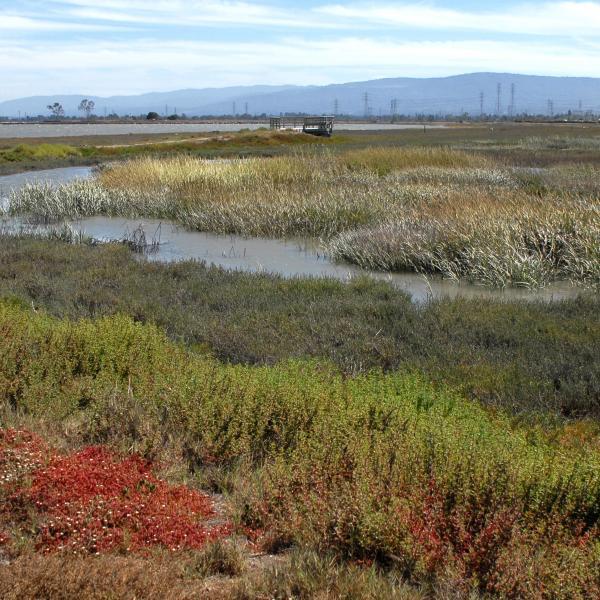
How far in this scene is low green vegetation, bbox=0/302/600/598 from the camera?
14.3ft

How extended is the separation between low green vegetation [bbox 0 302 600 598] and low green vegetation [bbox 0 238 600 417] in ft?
3.20

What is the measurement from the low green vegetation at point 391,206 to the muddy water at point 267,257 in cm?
36

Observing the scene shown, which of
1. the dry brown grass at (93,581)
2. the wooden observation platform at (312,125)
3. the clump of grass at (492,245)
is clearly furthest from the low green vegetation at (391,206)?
the wooden observation platform at (312,125)

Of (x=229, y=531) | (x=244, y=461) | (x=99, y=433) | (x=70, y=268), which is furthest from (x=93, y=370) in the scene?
(x=70, y=268)

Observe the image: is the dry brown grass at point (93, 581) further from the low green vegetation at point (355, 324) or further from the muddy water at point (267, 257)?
the muddy water at point (267, 257)

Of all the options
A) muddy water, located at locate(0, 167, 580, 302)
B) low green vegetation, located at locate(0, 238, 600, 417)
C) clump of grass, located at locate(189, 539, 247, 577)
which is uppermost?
clump of grass, located at locate(189, 539, 247, 577)

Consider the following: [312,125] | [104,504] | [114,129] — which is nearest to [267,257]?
[104,504]

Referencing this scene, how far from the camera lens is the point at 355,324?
10.7 m

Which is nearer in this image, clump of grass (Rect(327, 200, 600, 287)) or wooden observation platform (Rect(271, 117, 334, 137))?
clump of grass (Rect(327, 200, 600, 287))

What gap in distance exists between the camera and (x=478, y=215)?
17.9 meters

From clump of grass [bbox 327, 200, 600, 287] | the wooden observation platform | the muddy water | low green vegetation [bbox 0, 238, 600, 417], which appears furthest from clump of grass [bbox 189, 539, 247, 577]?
the wooden observation platform

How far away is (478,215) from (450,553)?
1427 centimetres

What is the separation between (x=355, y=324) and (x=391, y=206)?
11.2 m

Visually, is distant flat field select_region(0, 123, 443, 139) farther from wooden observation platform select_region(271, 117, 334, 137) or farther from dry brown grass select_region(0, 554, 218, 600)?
dry brown grass select_region(0, 554, 218, 600)
